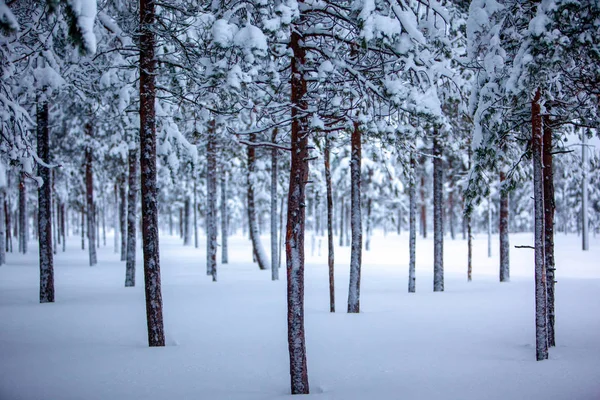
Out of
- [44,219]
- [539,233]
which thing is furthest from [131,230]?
[539,233]

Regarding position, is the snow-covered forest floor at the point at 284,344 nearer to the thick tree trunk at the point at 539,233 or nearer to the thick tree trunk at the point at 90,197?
the thick tree trunk at the point at 539,233

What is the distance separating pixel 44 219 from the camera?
13.9 m

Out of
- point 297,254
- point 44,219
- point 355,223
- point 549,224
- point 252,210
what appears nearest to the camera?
point 297,254

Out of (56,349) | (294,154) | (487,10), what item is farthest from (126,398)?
(487,10)

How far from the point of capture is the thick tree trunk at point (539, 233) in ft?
26.8

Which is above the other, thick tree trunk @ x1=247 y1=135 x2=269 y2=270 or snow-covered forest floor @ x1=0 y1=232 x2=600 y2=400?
thick tree trunk @ x1=247 y1=135 x2=269 y2=270

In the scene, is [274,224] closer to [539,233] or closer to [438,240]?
[438,240]

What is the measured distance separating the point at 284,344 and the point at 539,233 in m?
5.43

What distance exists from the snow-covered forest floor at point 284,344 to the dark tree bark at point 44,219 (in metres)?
0.59

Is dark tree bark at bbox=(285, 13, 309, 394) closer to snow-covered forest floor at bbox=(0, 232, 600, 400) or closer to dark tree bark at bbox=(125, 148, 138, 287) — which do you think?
snow-covered forest floor at bbox=(0, 232, 600, 400)

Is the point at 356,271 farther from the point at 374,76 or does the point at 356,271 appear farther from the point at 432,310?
Answer: the point at 374,76

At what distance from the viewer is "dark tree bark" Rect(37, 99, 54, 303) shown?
13812mm

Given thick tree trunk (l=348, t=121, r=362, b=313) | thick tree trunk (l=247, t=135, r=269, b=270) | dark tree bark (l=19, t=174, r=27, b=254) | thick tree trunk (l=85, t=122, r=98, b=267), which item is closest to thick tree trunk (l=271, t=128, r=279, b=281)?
thick tree trunk (l=247, t=135, r=269, b=270)

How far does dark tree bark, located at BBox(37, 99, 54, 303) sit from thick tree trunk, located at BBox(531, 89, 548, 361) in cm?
1257
